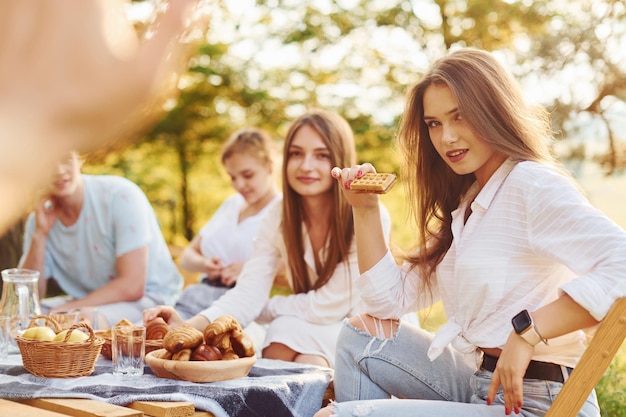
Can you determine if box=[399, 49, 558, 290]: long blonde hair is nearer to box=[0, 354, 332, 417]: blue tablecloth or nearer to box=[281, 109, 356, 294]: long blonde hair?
box=[0, 354, 332, 417]: blue tablecloth

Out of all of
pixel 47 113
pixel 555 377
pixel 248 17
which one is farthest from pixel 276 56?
pixel 47 113

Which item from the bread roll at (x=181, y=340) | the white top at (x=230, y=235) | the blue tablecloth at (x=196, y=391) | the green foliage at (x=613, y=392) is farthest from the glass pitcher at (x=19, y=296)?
the green foliage at (x=613, y=392)

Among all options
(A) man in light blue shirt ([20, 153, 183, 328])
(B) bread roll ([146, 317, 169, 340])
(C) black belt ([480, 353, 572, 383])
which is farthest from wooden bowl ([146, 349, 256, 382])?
(A) man in light blue shirt ([20, 153, 183, 328])

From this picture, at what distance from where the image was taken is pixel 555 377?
230 centimetres

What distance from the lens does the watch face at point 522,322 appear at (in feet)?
6.81

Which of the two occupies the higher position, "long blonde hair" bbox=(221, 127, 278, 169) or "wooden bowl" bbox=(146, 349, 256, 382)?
"long blonde hair" bbox=(221, 127, 278, 169)

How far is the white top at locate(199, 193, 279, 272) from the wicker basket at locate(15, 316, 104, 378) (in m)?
2.31

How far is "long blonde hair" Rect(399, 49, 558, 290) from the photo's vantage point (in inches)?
97.9

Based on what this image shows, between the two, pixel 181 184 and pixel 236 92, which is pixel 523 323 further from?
pixel 181 184

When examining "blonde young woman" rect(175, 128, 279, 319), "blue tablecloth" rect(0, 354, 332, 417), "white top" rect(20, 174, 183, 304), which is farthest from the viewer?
"blonde young woman" rect(175, 128, 279, 319)

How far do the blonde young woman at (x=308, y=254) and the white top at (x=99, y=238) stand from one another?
3.16ft

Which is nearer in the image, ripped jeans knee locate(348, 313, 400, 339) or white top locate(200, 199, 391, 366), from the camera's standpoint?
ripped jeans knee locate(348, 313, 400, 339)

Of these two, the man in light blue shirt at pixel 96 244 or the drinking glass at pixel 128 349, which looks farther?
the man in light blue shirt at pixel 96 244

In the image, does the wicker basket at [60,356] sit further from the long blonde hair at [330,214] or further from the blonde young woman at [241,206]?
the blonde young woman at [241,206]
